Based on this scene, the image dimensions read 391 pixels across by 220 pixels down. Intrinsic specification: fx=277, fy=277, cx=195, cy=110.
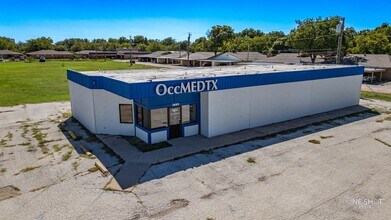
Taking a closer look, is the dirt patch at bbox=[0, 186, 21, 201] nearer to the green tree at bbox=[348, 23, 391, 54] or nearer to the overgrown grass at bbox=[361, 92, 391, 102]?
the overgrown grass at bbox=[361, 92, 391, 102]

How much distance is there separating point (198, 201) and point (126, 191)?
9.37 feet

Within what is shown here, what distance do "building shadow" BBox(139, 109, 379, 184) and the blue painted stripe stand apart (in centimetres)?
344

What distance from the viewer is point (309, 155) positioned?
14109 mm

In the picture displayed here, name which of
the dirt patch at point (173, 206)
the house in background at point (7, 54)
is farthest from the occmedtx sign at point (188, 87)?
the house in background at point (7, 54)

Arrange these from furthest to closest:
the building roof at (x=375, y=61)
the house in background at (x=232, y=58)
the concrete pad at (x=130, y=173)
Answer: the house in background at (x=232, y=58)
the building roof at (x=375, y=61)
the concrete pad at (x=130, y=173)

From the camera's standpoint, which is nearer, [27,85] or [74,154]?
[74,154]

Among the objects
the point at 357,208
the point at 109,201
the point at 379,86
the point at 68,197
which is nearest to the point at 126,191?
the point at 109,201

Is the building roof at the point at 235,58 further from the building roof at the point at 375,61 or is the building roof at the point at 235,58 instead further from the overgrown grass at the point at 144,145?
the overgrown grass at the point at 144,145

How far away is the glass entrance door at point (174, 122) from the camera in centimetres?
1623

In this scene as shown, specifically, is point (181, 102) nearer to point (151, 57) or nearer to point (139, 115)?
point (139, 115)

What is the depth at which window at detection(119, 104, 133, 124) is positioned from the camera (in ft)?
55.3

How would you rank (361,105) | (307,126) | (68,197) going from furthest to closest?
1. (361,105)
2. (307,126)
3. (68,197)

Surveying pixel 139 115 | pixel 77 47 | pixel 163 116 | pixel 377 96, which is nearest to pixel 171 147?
pixel 163 116

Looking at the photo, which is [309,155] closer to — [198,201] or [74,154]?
[198,201]
